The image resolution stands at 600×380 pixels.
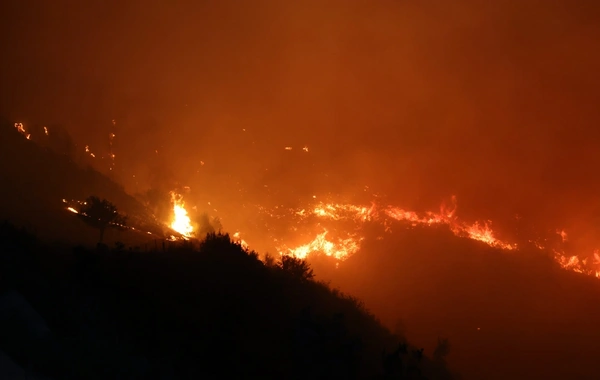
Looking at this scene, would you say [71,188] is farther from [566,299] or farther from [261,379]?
[566,299]

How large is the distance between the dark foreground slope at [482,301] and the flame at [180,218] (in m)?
30.2

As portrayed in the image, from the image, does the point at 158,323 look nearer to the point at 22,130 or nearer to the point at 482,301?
the point at 482,301

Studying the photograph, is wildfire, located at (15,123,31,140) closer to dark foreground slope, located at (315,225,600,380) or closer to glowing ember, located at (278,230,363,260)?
glowing ember, located at (278,230,363,260)

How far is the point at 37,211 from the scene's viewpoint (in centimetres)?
5697

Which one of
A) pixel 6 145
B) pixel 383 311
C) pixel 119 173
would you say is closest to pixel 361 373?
pixel 383 311

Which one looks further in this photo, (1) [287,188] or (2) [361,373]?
(1) [287,188]

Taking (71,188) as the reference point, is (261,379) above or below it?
below

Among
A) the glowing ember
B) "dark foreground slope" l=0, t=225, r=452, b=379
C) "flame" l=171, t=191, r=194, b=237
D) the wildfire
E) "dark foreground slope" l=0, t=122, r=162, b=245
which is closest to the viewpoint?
"dark foreground slope" l=0, t=225, r=452, b=379

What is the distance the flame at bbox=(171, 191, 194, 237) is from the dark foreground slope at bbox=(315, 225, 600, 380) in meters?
30.2

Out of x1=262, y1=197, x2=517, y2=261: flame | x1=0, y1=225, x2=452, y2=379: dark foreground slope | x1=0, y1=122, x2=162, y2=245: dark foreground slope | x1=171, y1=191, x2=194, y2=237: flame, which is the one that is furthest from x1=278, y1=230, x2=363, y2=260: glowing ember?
x1=0, y1=225, x2=452, y2=379: dark foreground slope

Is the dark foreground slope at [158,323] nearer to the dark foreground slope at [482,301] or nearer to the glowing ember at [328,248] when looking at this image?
the dark foreground slope at [482,301]

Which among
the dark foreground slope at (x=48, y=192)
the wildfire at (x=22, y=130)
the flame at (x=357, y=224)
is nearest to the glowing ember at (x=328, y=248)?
the flame at (x=357, y=224)

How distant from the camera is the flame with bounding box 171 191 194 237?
338ft

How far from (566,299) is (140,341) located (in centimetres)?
9751
